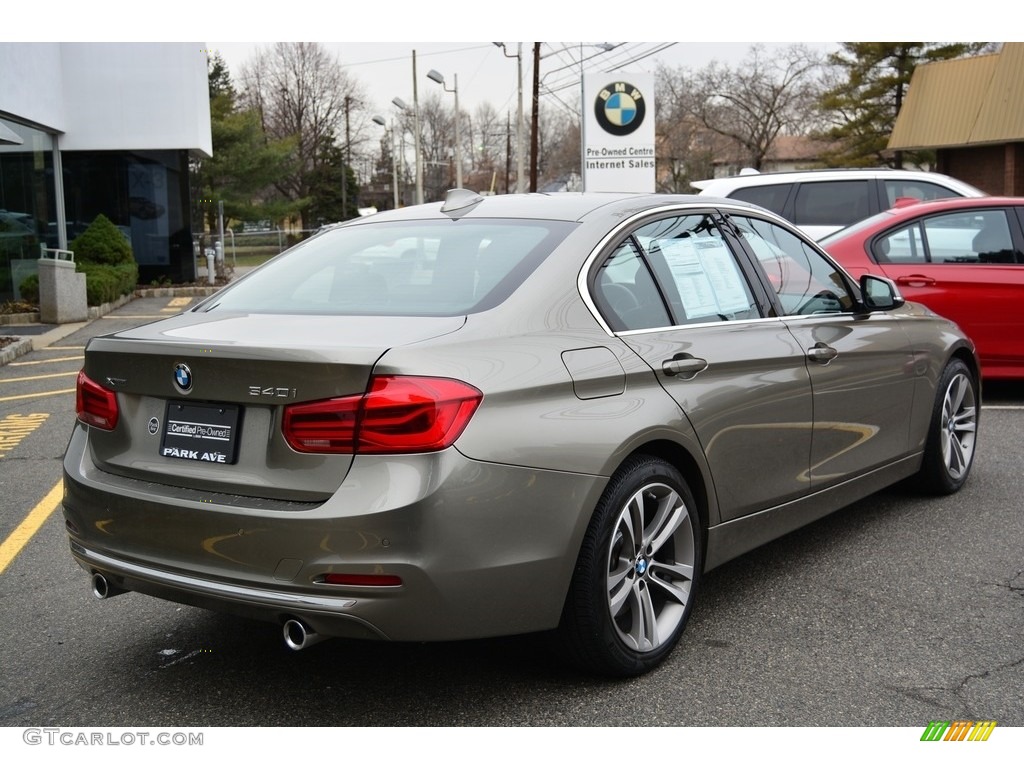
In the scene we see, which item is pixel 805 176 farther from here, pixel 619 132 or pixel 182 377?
pixel 619 132

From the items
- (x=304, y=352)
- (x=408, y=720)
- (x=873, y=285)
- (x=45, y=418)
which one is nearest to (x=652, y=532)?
(x=408, y=720)

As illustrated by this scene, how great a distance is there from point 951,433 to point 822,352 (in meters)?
1.70

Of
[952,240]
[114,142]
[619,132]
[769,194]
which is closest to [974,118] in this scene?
[619,132]

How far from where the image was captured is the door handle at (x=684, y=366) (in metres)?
3.76

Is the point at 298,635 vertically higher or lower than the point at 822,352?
lower

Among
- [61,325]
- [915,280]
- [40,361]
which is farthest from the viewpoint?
[61,325]

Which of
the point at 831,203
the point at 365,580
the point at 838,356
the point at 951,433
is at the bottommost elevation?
the point at 951,433

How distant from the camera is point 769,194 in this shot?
12.5m

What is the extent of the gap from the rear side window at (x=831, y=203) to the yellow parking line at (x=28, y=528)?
8776mm

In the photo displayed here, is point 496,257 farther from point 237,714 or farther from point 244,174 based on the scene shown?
point 244,174

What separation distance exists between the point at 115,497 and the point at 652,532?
5.67 feet

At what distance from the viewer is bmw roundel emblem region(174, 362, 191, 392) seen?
3.30 m

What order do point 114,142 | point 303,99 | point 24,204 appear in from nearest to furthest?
1. point 24,204
2. point 114,142
3. point 303,99

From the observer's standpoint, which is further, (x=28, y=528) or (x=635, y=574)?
(x=28, y=528)
